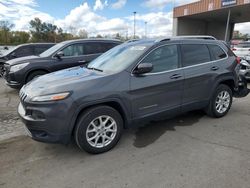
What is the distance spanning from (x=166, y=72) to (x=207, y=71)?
1.06 metres

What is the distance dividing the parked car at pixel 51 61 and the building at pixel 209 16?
662 inches

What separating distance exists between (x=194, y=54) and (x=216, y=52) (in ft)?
2.24

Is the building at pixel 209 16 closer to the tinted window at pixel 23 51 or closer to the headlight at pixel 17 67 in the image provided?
the tinted window at pixel 23 51

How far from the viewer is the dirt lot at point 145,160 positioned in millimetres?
2648

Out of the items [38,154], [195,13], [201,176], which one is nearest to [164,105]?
[201,176]

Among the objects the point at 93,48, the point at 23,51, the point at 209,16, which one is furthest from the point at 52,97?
the point at 209,16

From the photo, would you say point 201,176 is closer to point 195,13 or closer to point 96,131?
point 96,131

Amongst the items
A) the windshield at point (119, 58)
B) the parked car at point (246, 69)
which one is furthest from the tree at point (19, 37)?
the windshield at point (119, 58)

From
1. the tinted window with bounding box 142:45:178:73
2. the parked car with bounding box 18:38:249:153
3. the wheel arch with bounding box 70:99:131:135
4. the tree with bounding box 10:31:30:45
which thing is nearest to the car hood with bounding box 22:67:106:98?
the parked car with bounding box 18:38:249:153

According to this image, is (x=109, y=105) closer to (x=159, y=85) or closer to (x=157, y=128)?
(x=159, y=85)

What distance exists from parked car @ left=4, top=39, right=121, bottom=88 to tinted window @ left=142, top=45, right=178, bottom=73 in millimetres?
4136

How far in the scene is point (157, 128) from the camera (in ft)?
13.8

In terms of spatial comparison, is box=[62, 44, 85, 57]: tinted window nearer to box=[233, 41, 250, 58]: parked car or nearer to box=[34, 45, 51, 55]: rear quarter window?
box=[34, 45, 51, 55]: rear quarter window

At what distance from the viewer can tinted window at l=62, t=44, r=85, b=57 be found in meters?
7.27
